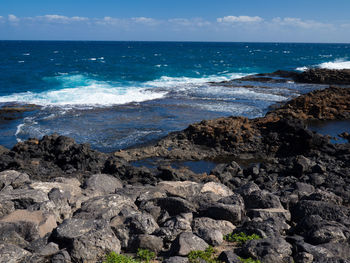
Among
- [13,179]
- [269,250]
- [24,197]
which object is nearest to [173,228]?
[269,250]

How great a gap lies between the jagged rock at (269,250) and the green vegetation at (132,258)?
150 centimetres

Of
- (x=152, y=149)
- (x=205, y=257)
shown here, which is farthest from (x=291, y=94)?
(x=205, y=257)

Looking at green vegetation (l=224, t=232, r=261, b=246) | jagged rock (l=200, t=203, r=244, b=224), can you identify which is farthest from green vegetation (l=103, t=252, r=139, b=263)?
jagged rock (l=200, t=203, r=244, b=224)

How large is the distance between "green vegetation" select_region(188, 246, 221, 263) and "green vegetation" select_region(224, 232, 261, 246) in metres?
0.65

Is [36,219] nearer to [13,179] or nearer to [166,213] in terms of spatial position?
[166,213]

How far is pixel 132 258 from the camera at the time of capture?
564 centimetres

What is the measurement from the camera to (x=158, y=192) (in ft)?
27.6

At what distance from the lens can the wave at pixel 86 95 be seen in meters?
29.7

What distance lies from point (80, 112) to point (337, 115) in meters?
17.4

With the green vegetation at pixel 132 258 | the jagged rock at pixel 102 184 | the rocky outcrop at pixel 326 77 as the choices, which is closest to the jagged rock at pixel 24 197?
the jagged rock at pixel 102 184

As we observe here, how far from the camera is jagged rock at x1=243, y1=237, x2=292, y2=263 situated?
5473 millimetres

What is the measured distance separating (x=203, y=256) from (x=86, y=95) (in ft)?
95.5

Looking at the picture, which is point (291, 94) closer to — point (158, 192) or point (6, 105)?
point (6, 105)

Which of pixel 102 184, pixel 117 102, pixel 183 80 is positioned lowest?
pixel 117 102
